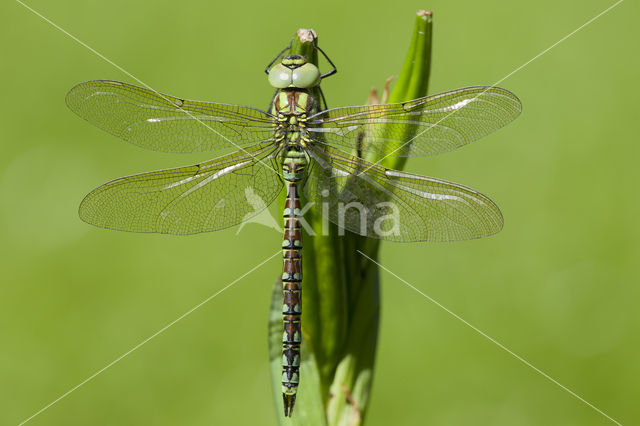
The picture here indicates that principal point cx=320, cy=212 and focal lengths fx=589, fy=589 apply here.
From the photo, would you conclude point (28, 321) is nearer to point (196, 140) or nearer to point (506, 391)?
point (196, 140)

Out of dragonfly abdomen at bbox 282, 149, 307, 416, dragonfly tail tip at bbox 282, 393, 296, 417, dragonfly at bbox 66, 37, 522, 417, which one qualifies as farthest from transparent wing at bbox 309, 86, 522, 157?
dragonfly tail tip at bbox 282, 393, 296, 417

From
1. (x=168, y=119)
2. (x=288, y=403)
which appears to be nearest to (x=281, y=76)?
(x=168, y=119)

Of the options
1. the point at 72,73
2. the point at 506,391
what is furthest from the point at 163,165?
the point at 506,391

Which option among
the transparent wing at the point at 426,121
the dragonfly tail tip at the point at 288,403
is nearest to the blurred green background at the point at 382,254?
the transparent wing at the point at 426,121

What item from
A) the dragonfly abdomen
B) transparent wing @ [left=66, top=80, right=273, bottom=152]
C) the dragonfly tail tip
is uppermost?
transparent wing @ [left=66, top=80, right=273, bottom=152]

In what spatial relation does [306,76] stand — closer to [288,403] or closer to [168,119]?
[168,119]

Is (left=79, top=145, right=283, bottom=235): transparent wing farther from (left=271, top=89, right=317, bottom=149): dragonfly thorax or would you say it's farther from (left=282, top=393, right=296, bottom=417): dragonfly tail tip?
(left=282, top=393, right=296, bottom=417): dragonfly tail tip
